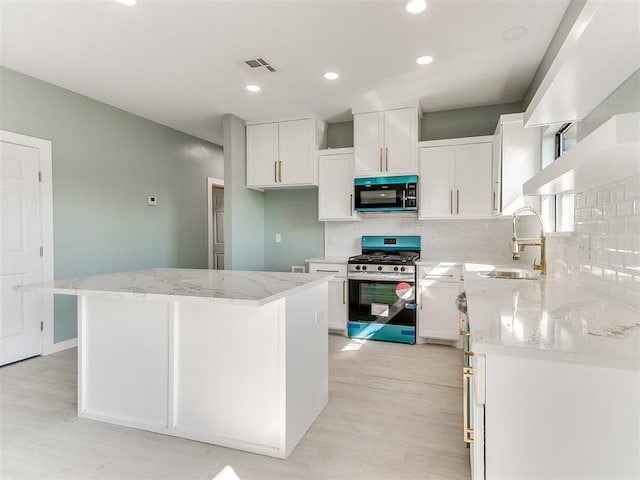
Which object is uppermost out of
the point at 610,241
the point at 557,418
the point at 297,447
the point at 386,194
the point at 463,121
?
the point at 463,121

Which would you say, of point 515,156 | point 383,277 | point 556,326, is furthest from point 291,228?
point 556,326

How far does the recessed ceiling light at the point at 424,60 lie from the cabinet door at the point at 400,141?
862 mm

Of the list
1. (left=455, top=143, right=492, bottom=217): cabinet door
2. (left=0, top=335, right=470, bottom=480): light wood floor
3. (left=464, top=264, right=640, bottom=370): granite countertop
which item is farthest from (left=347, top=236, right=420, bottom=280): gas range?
(left=464, top=264, right=640, bottom=370): granite countertop

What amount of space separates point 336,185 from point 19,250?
127 inches

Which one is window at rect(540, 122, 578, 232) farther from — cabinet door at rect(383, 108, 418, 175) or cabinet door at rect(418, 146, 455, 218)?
cabinet door at rect(383, 108, 418, 175)

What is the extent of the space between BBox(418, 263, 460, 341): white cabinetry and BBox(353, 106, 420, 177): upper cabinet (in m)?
1.12

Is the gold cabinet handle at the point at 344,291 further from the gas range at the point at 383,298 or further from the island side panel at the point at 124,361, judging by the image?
the island side panel at the point at 124,361

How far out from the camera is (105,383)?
226 centimetres

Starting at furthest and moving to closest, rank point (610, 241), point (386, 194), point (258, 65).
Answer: point (386, 194)
point (258, 65)
point (610, 241)

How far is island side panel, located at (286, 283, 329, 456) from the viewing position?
1937 mm

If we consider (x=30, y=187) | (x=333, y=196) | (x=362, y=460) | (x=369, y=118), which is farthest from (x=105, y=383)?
(x=369, y=118)

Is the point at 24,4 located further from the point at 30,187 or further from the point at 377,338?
the point at 377,338

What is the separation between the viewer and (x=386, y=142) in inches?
156

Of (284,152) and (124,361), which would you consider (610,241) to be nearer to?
(124,361)
